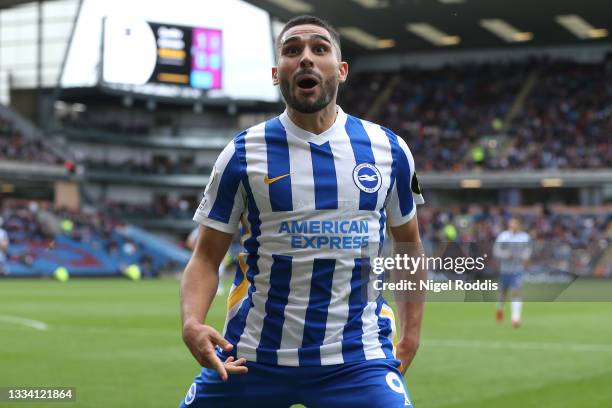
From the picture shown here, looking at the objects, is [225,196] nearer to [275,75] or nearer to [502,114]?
[275,75]

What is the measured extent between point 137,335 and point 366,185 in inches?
500

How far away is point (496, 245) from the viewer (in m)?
17.6

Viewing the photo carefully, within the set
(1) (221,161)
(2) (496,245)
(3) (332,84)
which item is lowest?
(2) (496,245)

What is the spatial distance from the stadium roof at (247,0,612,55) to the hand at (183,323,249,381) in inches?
1734

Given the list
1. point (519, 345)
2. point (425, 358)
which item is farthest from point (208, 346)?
point (519, 345)

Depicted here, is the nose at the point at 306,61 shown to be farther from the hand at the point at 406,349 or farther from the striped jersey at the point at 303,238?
the hand at the point at 406,349

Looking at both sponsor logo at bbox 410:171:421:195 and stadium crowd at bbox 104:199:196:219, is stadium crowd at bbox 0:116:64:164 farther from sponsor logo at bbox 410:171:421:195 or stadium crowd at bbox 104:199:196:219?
sponsor logo at bbox 410:171:421:195

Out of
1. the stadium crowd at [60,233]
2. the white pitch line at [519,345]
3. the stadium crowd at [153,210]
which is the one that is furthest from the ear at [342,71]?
the stadium crowd at [153,210]

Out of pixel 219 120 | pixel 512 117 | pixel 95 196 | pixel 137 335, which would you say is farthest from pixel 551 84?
pixel 137 335

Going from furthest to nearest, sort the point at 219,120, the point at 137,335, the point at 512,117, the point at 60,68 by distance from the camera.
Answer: the point at 219,120 < the point at 60,68 < the point at 512,117 < the point at 137,335

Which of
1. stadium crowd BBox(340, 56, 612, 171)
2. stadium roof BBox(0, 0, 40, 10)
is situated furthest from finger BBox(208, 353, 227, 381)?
stadium roof BBox(0, 0, 40, 10)

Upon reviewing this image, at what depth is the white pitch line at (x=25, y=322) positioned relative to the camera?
1745cm

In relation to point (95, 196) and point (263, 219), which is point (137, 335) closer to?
point (263, 219)

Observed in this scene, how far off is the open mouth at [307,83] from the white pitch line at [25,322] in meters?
14.7
